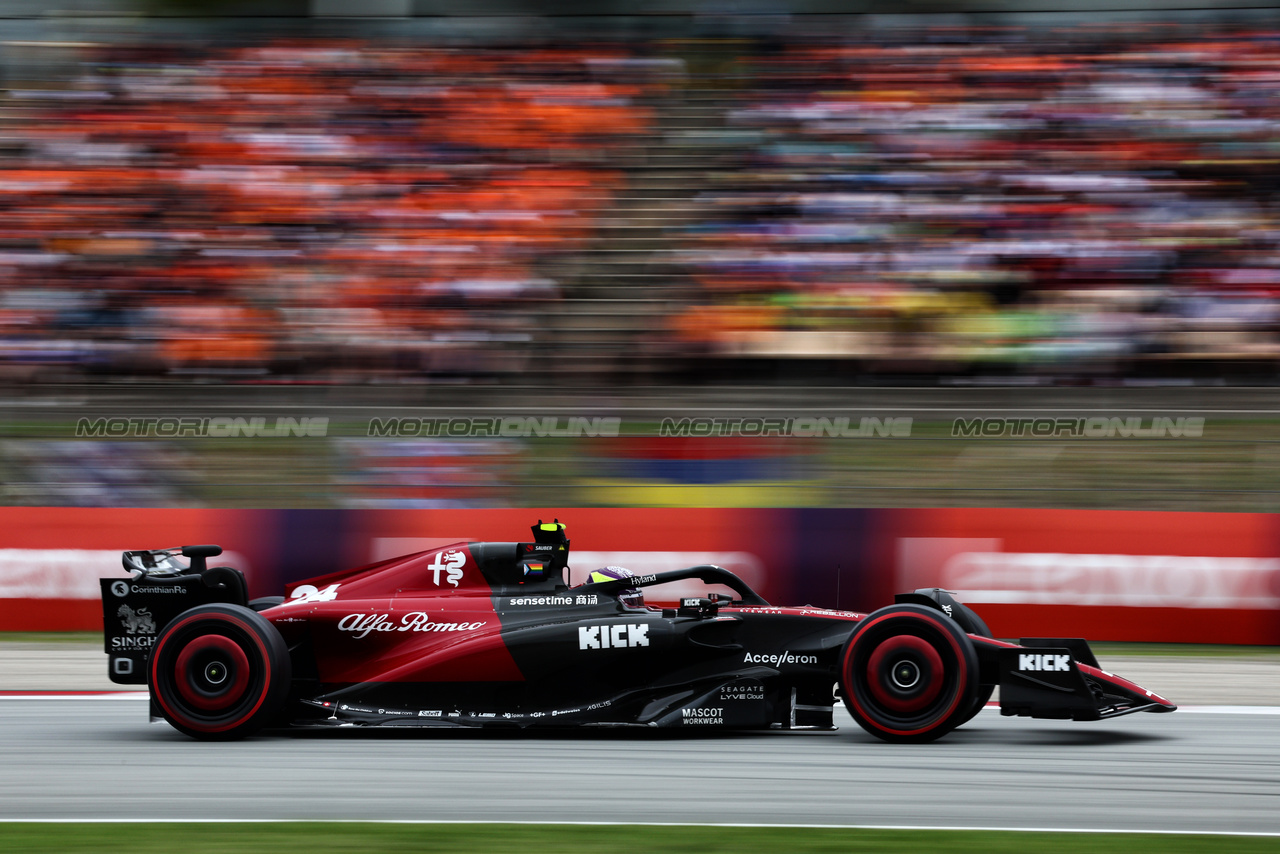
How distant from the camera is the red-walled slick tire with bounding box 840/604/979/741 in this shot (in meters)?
6.00

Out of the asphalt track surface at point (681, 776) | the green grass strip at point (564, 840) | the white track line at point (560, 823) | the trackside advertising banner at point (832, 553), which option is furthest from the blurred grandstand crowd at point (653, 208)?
the green grass strip at point (564, 840)

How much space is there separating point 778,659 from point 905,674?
0.59m

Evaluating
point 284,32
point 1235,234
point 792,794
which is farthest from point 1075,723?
point 284,32

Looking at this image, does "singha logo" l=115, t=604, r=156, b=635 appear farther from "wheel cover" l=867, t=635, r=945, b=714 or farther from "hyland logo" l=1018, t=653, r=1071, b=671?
"hyland logo" l=1018, t=653, r=1071, b=671

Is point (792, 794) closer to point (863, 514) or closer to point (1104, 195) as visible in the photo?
point (863, 514)

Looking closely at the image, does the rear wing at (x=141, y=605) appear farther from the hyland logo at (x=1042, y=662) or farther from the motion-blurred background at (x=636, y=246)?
the motion-blurred background at (x=636, y=246)

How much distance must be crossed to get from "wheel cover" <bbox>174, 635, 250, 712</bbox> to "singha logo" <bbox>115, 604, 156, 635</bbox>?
1.29 ft

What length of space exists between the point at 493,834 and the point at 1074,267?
9.40m

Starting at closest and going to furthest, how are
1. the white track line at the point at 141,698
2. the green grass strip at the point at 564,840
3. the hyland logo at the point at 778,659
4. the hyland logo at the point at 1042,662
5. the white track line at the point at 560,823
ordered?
1. the green grass strip at the point at 564,840
2. the white track line at the point at 560,823
3. the hyland logo at the point at 1042,662
4. the hyland logo at the point at 778,659
5. the white track line at the point at 141,698

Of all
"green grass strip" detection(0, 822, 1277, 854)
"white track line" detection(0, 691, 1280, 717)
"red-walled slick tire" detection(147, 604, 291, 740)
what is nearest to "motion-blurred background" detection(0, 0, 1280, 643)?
"white track line" detection(0, 691, 1280, 717)

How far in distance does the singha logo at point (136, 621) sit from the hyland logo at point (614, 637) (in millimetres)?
2166

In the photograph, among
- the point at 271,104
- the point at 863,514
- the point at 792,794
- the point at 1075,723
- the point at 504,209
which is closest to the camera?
the point at 792,794

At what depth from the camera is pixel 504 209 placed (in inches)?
550

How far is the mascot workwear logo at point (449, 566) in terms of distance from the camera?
684cm
